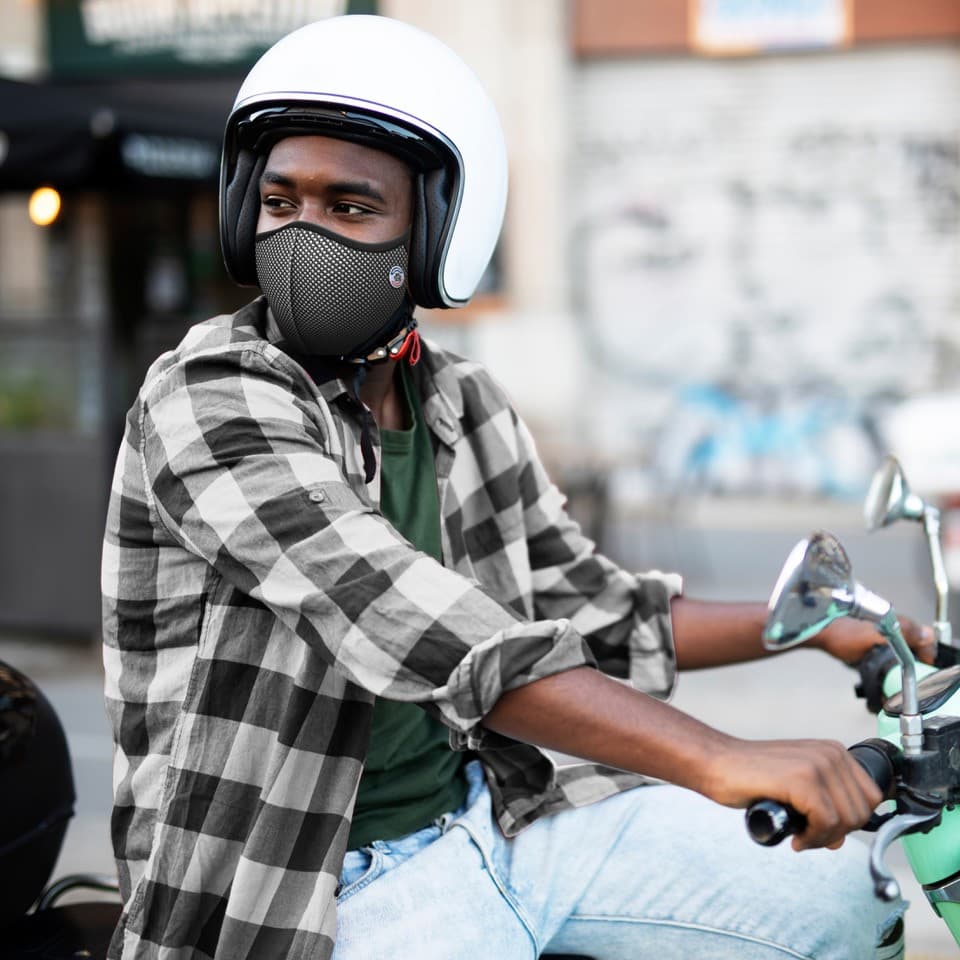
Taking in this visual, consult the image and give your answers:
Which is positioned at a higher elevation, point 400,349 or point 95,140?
point 95,140

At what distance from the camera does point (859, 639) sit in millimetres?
2045

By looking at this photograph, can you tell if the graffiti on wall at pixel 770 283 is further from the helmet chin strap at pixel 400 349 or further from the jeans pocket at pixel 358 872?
the jeans pocket at pixel 358 872

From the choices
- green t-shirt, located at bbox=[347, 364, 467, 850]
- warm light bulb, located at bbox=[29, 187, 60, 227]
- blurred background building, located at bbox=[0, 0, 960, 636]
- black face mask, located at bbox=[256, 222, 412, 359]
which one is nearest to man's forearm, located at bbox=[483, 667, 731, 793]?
green t-shirt, located at bbox=[347, 364, 467, 850]

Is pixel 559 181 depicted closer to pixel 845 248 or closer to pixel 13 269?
pixel 845 248

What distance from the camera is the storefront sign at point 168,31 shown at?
422 inches

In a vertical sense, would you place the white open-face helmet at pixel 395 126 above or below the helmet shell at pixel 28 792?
above

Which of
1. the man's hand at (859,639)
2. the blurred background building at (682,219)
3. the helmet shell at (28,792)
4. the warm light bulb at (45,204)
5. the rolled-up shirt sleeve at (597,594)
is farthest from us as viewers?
the blurred background building at (682,219)

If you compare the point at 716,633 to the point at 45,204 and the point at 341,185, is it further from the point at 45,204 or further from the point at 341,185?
the point at 45,204

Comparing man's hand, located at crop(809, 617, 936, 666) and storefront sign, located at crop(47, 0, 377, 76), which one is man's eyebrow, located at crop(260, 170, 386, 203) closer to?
man's hand, located at crop(809, 617, 936, 666)

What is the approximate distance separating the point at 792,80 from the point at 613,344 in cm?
250

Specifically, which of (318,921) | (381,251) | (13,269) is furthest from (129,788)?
(13,269)

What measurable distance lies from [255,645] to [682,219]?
9.73 metres

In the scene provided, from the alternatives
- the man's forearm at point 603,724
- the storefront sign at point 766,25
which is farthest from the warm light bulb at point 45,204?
the storefront sign at point 766,25

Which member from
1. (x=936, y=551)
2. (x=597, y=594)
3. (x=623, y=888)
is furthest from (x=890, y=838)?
(x=597, y=594)
